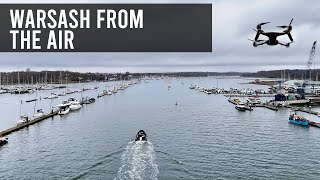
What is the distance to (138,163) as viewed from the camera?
2042cm

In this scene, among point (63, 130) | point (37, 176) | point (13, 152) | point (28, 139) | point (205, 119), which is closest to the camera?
point (37, 176)

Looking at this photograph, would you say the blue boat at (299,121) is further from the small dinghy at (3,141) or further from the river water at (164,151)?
the small dinghy at (3,141)

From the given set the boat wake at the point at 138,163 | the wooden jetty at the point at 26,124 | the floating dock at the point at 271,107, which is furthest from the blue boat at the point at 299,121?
the wooden jetty at the point at 26,124

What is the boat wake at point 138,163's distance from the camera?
18.4 m

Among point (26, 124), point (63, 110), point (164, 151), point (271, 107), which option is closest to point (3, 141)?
point (26, 124)

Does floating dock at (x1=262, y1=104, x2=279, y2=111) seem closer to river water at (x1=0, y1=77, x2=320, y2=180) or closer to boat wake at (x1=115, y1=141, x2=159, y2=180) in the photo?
river water at (x1=0, y1=77, x2=320, y2=180)

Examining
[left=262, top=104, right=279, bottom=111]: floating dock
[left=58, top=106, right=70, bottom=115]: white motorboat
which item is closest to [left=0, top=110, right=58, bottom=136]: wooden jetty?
[left=58, top=106, right=70, bottom=115]: white motorboat

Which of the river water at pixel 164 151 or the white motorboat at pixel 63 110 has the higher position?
the white motorboat at pixel 63 110

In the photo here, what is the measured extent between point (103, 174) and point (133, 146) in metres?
6.64

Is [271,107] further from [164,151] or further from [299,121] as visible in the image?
[164,151]

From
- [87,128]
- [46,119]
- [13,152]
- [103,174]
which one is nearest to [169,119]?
[87,128]

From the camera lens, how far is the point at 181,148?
25.2 meters

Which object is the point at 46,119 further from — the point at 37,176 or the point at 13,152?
the point at 37,176

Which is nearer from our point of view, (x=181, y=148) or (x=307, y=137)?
(x=181, y=148)
